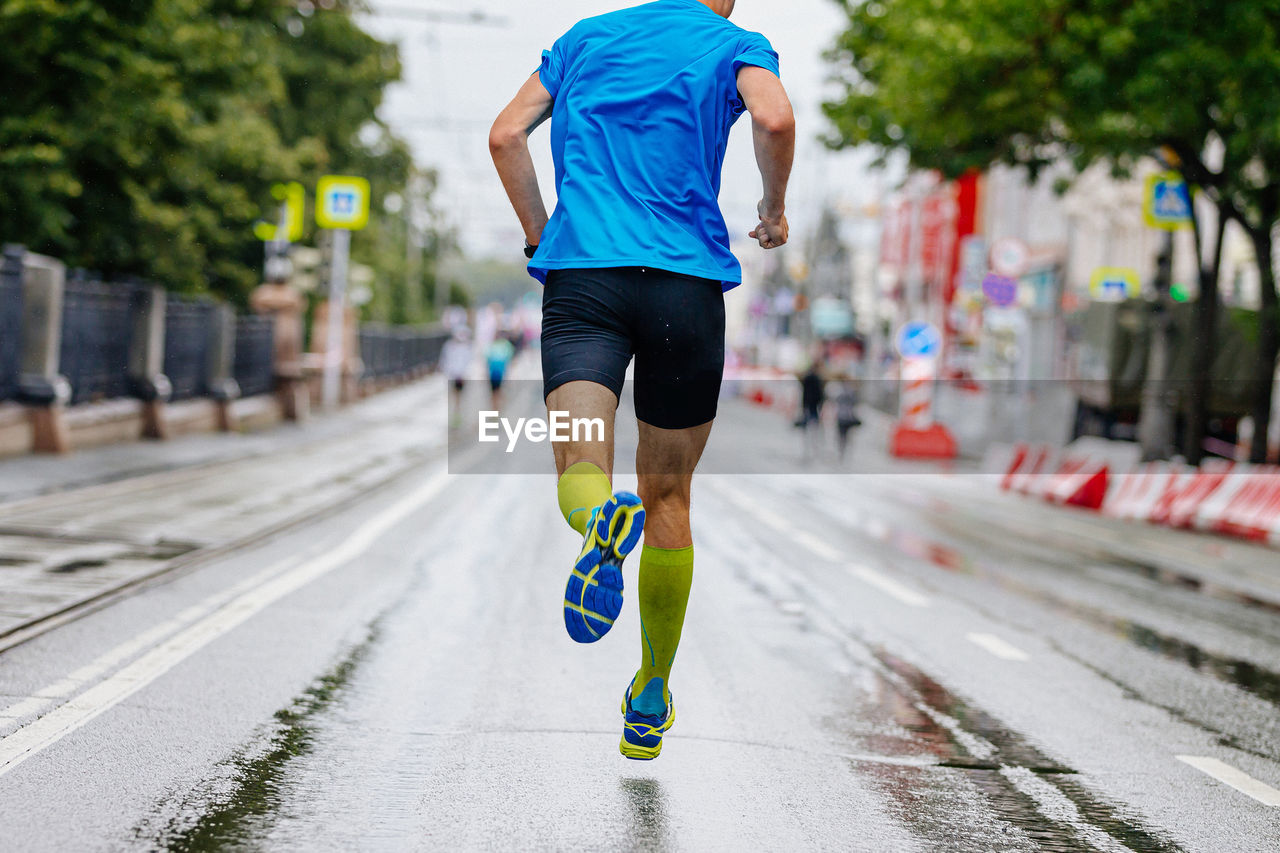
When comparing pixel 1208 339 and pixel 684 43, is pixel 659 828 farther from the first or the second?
pixel 1208 339

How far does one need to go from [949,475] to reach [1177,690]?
64.1ft

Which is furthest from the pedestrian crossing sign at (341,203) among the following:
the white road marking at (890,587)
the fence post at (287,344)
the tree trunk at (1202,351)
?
the white road marking at (890,587)

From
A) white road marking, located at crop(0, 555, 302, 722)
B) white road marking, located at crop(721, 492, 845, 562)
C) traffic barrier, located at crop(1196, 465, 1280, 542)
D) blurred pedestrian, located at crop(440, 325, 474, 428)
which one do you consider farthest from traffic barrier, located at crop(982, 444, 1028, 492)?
white road marking, located at crop(0, 555, 302, 722)

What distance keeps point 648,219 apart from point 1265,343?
58.4 ft

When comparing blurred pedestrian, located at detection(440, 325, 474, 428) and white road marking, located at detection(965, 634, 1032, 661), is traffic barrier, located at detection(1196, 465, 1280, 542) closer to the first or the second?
white road marking, located at detection(965, 634, 1032, 661)

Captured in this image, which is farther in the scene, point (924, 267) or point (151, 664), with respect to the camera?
point (924, 267)

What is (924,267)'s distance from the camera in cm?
6844

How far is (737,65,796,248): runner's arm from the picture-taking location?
411 cm

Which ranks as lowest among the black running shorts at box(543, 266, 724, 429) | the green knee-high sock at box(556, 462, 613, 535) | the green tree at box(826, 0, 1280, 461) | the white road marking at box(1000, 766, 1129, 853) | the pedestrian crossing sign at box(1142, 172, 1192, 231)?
the white road marking at box(1000, 766, 1129, 853)

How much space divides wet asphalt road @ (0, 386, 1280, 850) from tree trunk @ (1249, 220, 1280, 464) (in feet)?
35.3

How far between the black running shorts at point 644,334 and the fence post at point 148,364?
17.8 m

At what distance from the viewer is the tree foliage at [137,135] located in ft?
63.2

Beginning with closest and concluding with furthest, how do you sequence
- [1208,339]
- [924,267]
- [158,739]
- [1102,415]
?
[158,739] < [1208,339] < [1102,415] < [924,267]

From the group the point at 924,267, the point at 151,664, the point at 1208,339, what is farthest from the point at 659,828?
the point at 924,267
